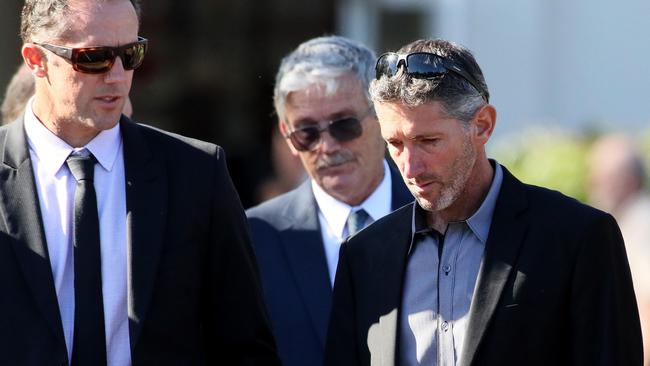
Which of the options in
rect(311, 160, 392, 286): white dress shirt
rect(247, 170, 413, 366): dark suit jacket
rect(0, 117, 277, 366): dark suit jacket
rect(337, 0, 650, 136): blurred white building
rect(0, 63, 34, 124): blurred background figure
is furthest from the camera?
rect(337, 0, 650, 136): blurred white building

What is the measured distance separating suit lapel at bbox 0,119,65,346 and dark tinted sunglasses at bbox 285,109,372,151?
3.88ft

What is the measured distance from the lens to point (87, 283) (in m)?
3.69

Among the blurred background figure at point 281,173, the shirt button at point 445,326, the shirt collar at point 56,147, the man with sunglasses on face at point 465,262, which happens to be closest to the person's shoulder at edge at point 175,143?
the shirt collar at point 56,147

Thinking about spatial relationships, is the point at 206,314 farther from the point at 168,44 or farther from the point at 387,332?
the point at 168,44

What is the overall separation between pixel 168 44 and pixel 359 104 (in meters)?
10.9

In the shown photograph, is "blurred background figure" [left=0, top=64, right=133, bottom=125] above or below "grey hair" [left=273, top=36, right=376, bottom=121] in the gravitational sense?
below

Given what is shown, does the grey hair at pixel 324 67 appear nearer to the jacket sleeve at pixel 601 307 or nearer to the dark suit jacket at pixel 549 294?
the dark suit jacket at pixel 549 294

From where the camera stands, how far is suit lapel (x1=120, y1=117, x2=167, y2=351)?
3.70 meters

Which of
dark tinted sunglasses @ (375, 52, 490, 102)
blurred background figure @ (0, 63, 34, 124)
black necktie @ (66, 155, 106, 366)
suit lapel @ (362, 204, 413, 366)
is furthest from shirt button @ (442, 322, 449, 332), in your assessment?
blurred background figure @ (0, 63, 34, 124)

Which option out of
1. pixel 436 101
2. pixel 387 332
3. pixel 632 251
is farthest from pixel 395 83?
pixel 632 251

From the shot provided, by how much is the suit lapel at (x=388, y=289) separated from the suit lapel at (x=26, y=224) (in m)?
0.89

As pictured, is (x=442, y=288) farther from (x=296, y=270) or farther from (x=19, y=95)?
(x=19, y=95)

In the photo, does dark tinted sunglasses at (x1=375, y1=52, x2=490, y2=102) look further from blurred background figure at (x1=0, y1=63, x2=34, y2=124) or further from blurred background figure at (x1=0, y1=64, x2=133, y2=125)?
blurred background figure at (x1=0, y1=63, x2=34, y2=124)

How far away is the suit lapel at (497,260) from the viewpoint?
3.36m
